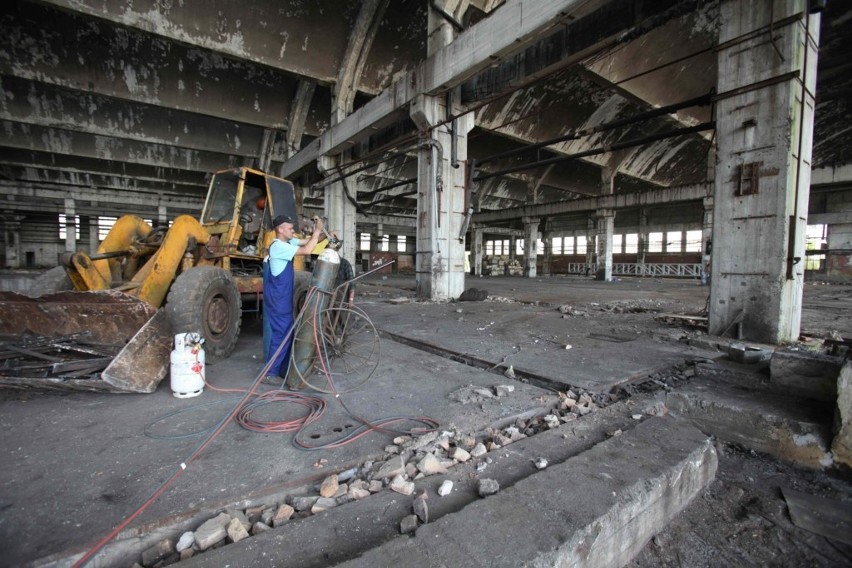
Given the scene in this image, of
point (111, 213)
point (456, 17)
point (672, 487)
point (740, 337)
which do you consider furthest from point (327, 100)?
point (111, 213)

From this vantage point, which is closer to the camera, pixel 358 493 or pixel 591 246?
pixel 358 493

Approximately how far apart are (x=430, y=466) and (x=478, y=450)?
36 centimetres

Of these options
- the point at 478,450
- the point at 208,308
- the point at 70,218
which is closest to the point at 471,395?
the point at 478,450

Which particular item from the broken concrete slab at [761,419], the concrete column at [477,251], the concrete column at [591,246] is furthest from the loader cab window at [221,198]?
the concrete column at [591,246]

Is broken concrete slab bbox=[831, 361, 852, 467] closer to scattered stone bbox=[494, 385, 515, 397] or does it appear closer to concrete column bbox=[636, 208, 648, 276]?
scattered stone bbox=[494, 385, 515, 397]

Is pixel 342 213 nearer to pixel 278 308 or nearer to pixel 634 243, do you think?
pixel 278 308

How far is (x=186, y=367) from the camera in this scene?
2.88 m

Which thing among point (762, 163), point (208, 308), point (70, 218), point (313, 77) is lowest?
point (208, 308)

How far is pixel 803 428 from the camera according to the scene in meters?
2.32

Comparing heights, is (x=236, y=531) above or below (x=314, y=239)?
below

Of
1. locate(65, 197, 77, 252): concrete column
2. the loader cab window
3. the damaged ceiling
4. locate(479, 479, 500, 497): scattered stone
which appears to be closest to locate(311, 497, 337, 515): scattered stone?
locate(479, 479, 500, 497): scattered stone

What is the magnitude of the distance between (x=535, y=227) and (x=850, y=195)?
687 inches

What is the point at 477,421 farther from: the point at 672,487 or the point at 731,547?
the point at 731,547

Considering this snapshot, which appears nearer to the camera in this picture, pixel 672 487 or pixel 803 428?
pixel 672 487
